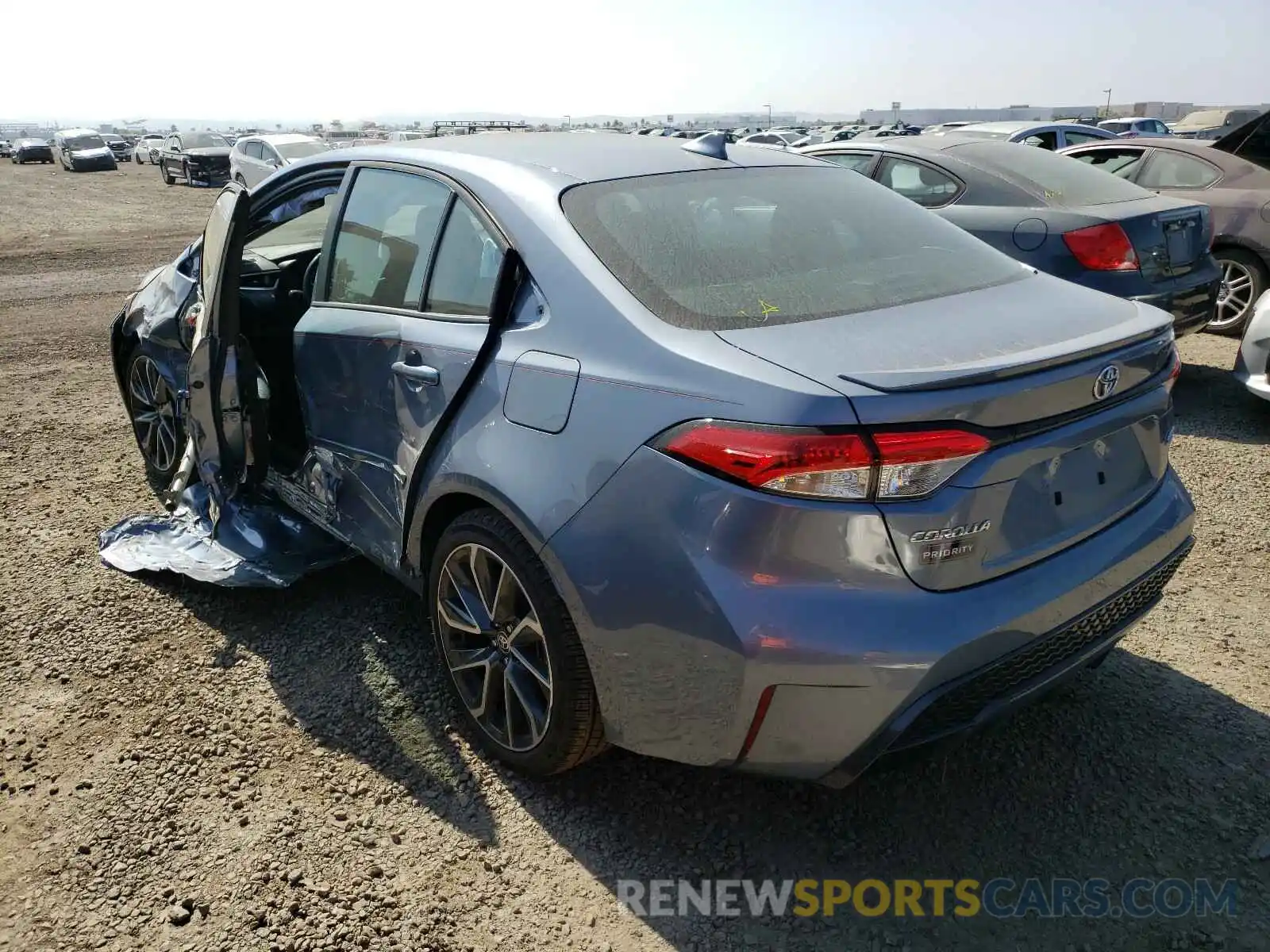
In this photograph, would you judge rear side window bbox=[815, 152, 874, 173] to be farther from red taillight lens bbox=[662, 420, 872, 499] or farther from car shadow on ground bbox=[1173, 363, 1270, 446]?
red taillight lens bbox=[662, 420, 872, 499]

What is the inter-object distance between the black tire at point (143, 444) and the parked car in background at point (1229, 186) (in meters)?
6.30

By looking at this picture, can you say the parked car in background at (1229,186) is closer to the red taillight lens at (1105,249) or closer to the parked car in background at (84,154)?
the red taillight lens at (1105,249)

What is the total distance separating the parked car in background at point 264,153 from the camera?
A: 821 inches

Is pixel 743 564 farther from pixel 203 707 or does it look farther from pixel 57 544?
pixel 57 544

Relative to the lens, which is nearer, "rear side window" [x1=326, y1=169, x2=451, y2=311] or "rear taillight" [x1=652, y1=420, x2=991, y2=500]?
"rear taillight" [x1=652, y1=420, x2=991, y2=500]

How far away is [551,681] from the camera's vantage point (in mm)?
2340

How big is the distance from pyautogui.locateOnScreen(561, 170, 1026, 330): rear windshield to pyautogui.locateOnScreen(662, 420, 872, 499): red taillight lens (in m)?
0.38

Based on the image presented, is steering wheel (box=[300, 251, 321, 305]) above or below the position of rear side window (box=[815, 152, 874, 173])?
below

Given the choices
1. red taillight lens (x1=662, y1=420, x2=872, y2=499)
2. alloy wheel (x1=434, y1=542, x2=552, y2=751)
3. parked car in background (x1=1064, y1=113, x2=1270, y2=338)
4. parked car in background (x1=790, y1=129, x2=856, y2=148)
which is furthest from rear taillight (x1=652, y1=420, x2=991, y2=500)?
parked car in background (x1=790, y1=129, x2=856, y2=148)

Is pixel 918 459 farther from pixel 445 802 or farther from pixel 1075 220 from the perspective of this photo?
pixel 1075 220

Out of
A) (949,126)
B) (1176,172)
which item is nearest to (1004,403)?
(1176,172)

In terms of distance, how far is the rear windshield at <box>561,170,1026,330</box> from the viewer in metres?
Result: 2.28

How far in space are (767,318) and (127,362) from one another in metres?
3.81

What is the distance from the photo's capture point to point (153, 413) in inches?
179
